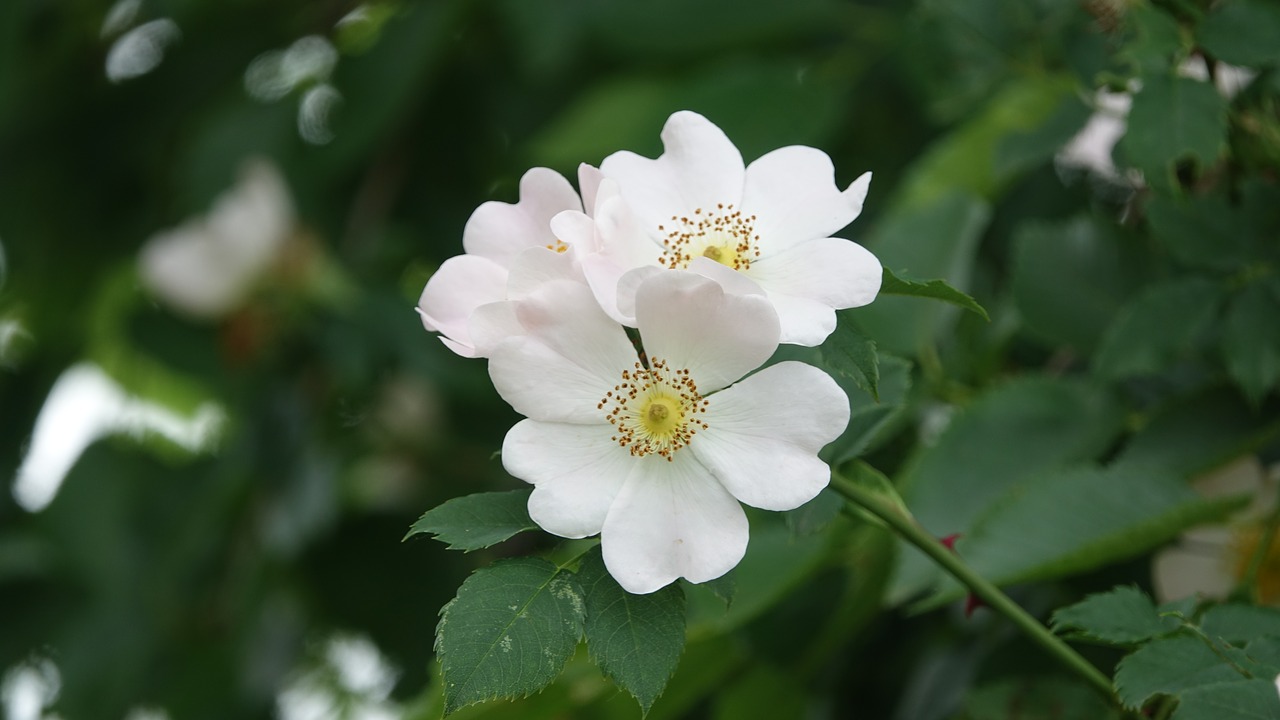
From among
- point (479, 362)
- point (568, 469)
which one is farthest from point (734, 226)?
point (479, 362)

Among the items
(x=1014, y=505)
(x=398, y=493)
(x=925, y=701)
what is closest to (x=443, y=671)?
(x=1014, y=505)

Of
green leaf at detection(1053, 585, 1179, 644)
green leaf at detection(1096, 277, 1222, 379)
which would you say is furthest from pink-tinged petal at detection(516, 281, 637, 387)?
green leaf at detection(1096, 277, 1222, 379)

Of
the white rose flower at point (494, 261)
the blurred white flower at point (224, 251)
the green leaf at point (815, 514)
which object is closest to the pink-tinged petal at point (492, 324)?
the white rose flower at point (494, 261)

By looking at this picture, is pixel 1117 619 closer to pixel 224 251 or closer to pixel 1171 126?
pixel 1171 126

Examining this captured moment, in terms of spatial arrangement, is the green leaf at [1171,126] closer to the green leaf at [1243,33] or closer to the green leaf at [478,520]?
the green leaf at [1243,33]

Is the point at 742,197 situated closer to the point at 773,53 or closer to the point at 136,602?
the point at 773,53

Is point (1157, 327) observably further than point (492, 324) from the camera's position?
Yes
